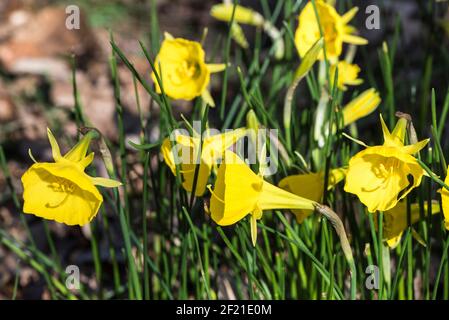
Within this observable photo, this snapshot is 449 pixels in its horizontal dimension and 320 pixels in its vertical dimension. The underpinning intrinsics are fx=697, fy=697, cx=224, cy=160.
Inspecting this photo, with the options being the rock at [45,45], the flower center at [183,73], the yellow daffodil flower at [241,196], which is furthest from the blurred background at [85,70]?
the yellow daffodil flower at [241,196]

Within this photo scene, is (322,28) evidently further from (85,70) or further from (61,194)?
(85,70)

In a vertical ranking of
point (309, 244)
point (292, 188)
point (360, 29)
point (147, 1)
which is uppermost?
point (147, 1)

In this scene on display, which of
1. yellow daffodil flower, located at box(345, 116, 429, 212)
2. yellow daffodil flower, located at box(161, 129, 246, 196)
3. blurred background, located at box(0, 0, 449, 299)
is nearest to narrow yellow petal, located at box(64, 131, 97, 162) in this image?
yellow daffodil flower, located at box(161, 129, 246, 196)

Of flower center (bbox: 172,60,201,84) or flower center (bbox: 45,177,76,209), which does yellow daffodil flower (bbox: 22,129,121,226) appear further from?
flower center (bbox: 172,60,201,84)

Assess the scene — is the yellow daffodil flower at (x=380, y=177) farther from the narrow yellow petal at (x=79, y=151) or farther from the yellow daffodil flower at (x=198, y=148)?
the narrow yellow petal at (x=79, y=151)

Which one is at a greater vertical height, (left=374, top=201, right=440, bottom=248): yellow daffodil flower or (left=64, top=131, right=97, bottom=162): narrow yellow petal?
(left=64, top=131, right=97, bottom=162): narrow yellow petal
